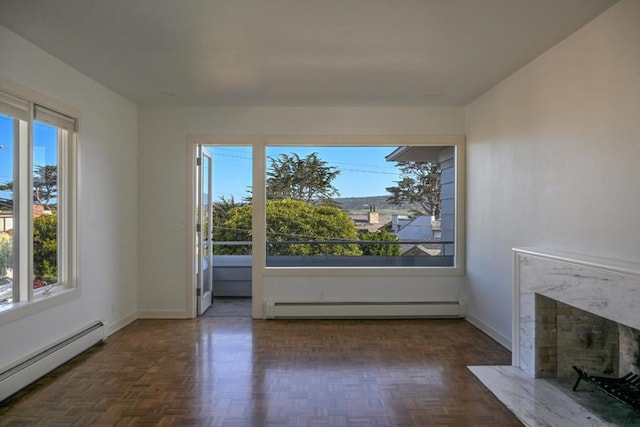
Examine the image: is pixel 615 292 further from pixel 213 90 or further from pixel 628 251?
pixel 213 90

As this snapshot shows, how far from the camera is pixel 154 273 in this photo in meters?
5.02

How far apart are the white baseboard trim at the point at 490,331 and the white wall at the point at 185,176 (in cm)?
38

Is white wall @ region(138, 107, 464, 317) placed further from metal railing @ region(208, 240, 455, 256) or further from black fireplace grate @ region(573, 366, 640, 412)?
black fireplace grate @ region(573, 366, 640, 412)

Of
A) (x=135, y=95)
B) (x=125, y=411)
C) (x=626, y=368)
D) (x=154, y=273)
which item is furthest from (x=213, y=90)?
(x=626, y=368)

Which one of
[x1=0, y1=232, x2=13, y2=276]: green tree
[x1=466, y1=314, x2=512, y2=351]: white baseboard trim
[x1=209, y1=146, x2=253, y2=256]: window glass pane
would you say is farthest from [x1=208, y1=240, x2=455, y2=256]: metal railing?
[x1=0, y1=232, x2=13, y2=276]: green tree

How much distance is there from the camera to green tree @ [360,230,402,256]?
5.27 metres

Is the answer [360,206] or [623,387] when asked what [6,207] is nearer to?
[360,206]

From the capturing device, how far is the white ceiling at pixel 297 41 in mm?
2564

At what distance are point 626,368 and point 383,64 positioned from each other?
9.31 ft

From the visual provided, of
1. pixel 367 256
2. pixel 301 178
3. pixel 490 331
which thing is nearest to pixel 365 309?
pixel 367 256

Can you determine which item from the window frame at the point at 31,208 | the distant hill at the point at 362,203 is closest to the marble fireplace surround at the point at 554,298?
the distant hill at the point at 362,203

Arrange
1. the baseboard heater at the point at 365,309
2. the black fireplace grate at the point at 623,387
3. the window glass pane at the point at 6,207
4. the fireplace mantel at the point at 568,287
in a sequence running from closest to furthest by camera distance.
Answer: the fireplace mantel at the point at 568,287 → the black fireplace grate at the point at 623,387 → the window glass pane at the point at 6,207 → the baseboard heater at the point at 365,309

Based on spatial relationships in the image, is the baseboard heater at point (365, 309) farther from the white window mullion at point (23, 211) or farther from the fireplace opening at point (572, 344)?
the white window mullion at point (23, 211)

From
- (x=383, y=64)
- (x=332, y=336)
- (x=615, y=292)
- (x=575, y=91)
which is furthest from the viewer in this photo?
(x=332, y=336)
